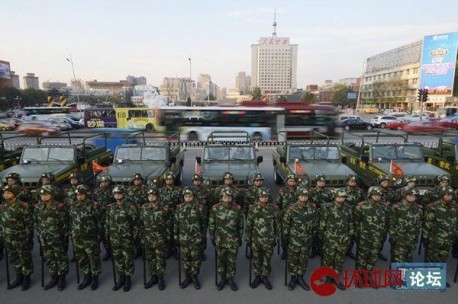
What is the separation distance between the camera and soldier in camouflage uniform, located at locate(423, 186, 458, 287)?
5219mm

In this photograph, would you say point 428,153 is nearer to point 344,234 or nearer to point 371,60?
point 344,234

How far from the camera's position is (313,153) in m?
9.79

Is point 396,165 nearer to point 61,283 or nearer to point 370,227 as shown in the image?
point 370,227

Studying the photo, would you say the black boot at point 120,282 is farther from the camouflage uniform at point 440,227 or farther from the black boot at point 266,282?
the camouflage uniform at point 440,227

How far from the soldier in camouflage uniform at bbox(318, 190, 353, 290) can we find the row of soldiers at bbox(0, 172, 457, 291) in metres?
0.02

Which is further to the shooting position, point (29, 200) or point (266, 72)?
point (266, 72)

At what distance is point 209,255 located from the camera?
6.41 metres

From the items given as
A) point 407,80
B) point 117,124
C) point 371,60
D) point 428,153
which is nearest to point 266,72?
point 371,60

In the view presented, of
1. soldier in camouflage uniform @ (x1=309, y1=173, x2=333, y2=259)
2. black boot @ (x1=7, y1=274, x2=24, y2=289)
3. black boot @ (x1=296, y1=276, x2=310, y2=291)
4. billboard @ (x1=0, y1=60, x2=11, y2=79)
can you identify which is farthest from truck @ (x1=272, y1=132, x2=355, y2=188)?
billboard @ (x1=0, y1=60, x2=11, y2=79)

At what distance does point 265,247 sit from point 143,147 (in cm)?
621

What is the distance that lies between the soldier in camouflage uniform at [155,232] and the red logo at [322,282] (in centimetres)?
256

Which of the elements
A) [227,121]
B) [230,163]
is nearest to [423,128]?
[227,121]

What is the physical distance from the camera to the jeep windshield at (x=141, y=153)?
31.9 feet

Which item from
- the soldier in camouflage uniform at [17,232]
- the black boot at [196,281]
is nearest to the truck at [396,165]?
the black boot at [196,281]
